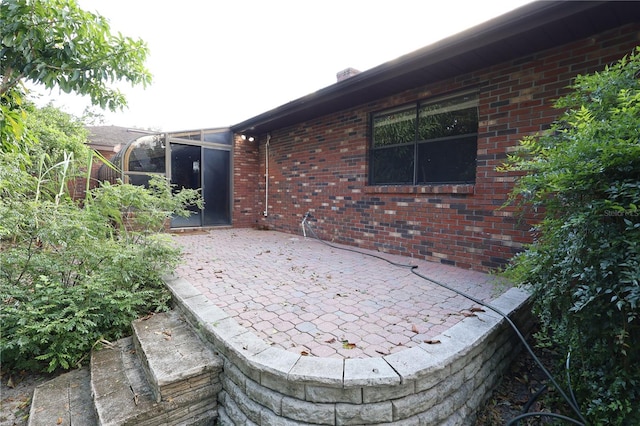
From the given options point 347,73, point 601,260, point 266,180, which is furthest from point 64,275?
point 347,73

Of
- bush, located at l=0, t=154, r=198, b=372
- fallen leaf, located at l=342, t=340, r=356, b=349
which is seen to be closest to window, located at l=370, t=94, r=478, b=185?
fallen leaf, located at l=342, t=340, r=356, b=349

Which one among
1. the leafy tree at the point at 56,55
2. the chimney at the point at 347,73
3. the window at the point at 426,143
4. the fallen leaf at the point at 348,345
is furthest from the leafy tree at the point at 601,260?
the chimney at the point at 347,73

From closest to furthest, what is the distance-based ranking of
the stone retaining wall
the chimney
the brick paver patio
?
the stone retaining wall → the brick paver patio → the chimney

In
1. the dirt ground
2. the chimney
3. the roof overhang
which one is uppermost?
the chimney

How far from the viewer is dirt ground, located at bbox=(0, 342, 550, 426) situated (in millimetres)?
2000

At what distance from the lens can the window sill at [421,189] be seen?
161 inches

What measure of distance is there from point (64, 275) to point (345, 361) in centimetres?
287

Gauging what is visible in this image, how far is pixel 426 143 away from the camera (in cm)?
468

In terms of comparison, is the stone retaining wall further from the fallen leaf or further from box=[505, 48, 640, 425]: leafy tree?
box=[505, 48, 640, 425]: leafy tree

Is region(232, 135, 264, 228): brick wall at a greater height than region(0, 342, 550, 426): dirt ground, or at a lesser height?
greater

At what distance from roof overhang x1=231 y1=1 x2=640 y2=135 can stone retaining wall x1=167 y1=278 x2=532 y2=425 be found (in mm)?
3070

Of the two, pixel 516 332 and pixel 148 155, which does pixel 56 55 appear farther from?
pixel 516 332

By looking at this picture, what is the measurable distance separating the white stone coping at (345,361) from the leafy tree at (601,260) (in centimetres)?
57

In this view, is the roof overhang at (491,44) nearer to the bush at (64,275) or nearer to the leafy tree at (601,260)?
the leafy tree at (601,260)
